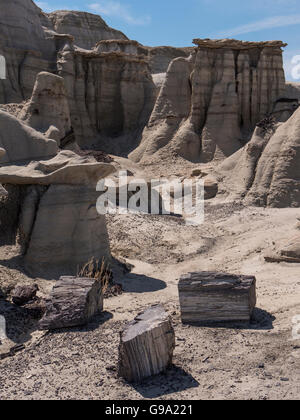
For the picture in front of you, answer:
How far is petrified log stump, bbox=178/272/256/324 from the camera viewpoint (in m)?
5.27

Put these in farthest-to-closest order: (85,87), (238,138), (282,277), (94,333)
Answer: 1. (85,87)
2. (238,138)
3. (282,277)
4. (94,333)

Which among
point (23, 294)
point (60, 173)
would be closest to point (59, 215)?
point (60, 173)

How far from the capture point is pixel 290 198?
1269cm

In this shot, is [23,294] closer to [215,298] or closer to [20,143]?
[215,298]

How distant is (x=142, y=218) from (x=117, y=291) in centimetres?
455

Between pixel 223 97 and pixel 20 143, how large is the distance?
11472 mm

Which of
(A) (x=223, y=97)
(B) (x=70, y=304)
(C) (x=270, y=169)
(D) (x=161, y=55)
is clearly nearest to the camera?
(B) (x=70, y=304)

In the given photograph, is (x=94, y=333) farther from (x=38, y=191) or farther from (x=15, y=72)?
(x=15, y=72)

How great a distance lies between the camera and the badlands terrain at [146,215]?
432cm

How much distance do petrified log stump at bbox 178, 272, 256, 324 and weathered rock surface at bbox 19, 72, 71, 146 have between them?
10237 mm

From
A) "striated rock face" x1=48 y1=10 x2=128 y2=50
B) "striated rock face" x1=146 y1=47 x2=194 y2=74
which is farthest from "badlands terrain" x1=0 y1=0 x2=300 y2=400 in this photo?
"striated rock face" x1=48 y1=10 x2=128 y2=50

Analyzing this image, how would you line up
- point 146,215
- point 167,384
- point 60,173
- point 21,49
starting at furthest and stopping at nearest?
point 21,49 < point 146,215 < point 60,173 < point 167,384

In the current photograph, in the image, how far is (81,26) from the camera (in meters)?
38.3
